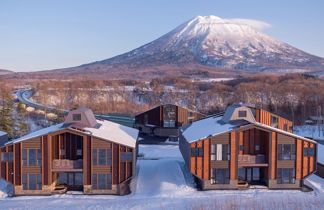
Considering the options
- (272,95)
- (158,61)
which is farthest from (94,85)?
(158,61)

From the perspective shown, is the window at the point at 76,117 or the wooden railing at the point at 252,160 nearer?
Result: the wooden railing at the point at 252,160

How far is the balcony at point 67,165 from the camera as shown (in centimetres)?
2055

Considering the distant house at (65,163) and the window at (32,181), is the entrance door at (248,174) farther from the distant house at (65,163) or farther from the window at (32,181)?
the window at (32,181)

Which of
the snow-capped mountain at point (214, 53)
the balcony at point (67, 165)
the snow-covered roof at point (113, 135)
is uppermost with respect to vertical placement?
the snow-capped mountain at point (214, 53)

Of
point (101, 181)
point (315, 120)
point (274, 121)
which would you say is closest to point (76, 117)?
point (101, 181)

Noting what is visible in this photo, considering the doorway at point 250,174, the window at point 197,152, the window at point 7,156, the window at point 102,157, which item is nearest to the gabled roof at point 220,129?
the window at point 197,152

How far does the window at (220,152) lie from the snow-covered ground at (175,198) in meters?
2.13

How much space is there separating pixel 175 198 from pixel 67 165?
23.3 feet

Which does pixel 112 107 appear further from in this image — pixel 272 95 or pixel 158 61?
pixel 158 61

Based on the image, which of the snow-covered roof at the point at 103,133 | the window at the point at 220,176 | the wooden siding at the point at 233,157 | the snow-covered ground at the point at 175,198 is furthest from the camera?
the window at the point at 220,176

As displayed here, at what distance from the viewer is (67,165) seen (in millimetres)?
20578

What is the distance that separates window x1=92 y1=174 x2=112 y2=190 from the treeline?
122 feet

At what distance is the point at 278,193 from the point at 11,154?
16775mm

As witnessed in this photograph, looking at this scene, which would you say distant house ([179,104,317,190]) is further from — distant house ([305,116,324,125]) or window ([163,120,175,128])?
distant house ([305,116,324,125])
